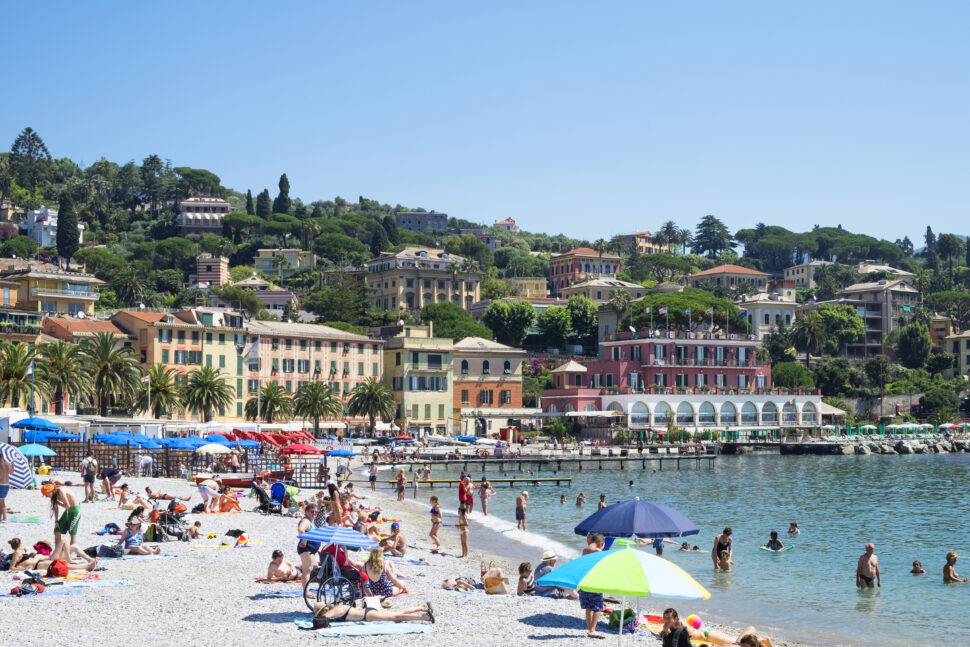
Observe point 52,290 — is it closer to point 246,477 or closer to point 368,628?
point 246,477

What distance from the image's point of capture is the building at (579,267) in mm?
184250

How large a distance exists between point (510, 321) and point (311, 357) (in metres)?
46.4

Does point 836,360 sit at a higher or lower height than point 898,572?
higher

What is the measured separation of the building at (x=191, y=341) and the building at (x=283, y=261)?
94.5 m

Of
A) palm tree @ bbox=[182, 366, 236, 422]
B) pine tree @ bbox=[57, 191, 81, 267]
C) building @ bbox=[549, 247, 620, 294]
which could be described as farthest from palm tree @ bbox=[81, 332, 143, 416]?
building @ bbox=[549, 247, 620, 294]

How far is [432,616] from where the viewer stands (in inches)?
665

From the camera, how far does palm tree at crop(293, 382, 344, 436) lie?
78.0m

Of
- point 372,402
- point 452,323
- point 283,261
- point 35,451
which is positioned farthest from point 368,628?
point 283,261

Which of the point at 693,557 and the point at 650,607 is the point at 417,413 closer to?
the point at 693,557

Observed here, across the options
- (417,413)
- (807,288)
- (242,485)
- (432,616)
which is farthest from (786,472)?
(807,288)

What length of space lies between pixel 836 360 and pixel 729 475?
62411 mm

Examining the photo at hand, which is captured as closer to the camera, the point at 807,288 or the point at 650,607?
the point at 650,607

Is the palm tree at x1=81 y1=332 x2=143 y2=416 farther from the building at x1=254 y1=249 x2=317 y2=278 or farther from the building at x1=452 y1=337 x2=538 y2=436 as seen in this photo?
the building at x1=254 y1=249 x2=317 y2=278

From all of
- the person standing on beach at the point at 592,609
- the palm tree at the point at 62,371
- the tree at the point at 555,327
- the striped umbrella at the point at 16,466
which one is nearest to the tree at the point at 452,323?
the tree at the point at 555,327
